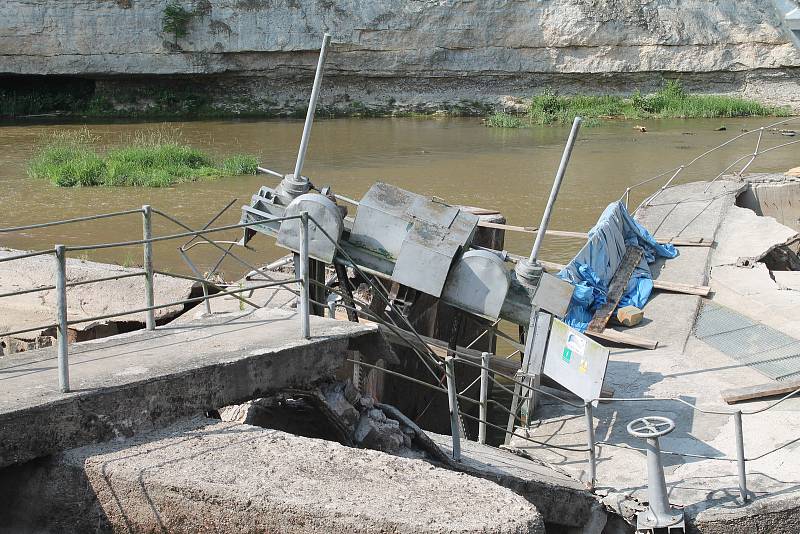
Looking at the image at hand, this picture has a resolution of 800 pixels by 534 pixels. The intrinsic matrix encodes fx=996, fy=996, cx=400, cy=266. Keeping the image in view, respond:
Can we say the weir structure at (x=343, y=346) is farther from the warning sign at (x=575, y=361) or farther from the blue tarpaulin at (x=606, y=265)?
the blue tarpaulin at (x=606, y=265)

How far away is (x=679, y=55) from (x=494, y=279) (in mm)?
28929

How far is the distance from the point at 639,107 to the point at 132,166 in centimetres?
1904

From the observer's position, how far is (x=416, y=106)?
35.3 meters

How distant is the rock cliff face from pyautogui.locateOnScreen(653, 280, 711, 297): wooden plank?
2421 centimetres

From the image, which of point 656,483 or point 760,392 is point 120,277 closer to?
point 656,483

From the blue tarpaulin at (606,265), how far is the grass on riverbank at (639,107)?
64.1 ft

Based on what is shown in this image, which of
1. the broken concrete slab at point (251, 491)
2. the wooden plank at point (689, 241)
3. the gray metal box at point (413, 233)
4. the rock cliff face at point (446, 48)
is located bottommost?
the wooden plank at point (689, 241)

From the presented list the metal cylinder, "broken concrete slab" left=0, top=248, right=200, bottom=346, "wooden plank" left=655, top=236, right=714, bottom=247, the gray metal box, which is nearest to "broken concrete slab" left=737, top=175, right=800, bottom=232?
"wooden plank" left=655, top=236, right=714, bottom=247

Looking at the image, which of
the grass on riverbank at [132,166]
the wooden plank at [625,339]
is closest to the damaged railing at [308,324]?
the wooden plank at [625,339]

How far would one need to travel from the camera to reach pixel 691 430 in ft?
26.1

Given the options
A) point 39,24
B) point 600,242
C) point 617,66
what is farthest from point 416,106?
point 600,242

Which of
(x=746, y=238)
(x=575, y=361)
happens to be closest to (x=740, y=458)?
(x=575, y=361)

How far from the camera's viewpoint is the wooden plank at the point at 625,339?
393 inches

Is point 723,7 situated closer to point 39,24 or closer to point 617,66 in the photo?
point 617,66
